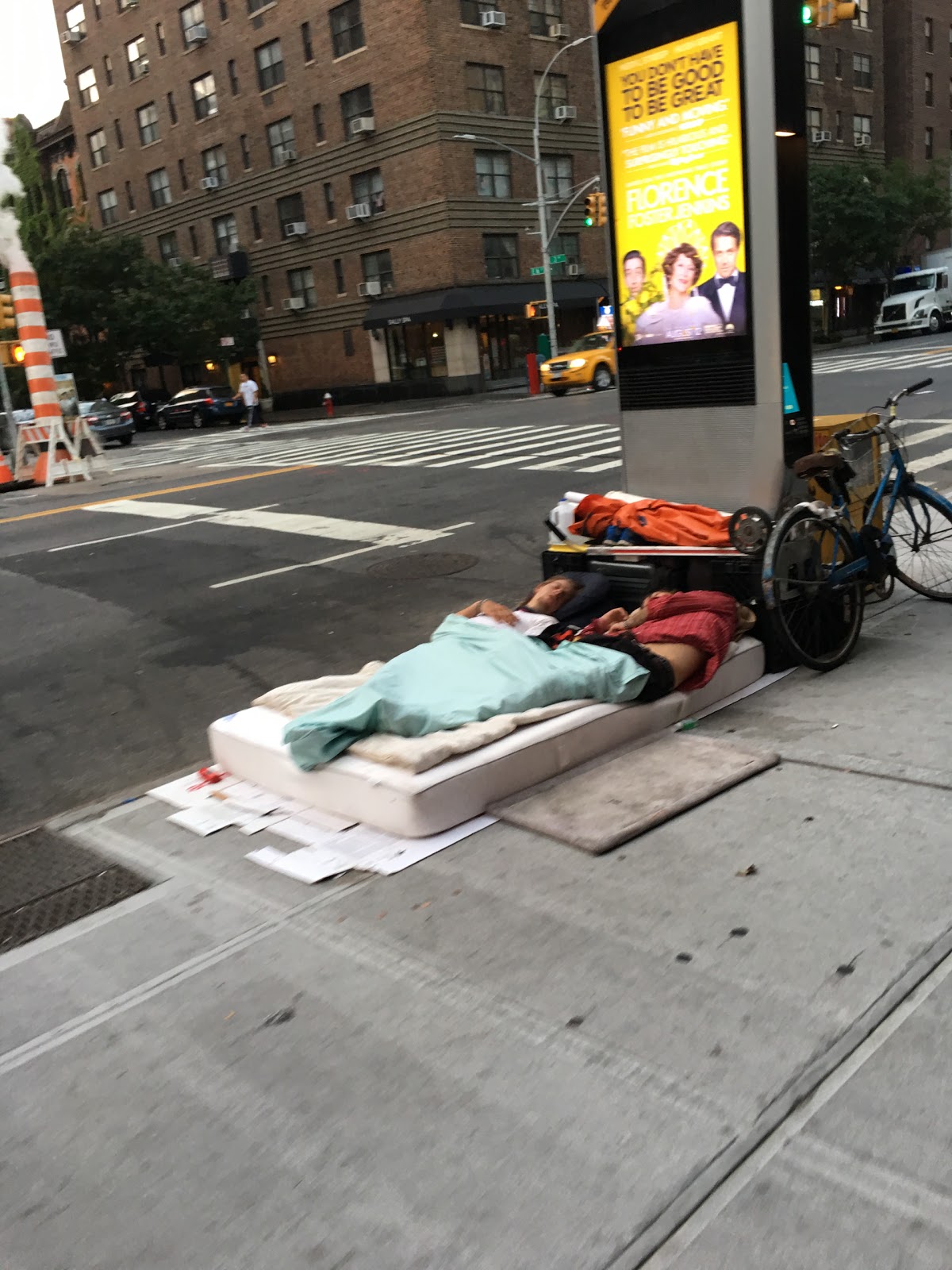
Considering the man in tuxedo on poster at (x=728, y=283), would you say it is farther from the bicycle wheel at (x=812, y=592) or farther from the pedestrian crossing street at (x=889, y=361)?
the pedestrian crossing street at (x=889, y=361)

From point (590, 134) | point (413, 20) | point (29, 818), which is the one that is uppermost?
point (413, 20)

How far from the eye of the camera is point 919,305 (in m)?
46.0

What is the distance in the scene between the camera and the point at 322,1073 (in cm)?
272

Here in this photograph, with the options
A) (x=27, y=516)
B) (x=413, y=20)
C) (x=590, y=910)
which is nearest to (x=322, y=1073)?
(x=590, y=910)

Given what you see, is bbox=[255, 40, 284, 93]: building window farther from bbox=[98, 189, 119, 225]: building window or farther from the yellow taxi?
the yellow taxi

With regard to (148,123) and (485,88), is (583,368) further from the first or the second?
(148,123)

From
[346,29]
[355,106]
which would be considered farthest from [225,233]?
[346,29]

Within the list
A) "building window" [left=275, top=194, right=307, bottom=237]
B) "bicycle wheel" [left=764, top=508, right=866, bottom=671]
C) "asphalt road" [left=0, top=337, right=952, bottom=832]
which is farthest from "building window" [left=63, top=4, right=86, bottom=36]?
"bicycle wheel" [left=764, top=508, right=866, bottom=671]

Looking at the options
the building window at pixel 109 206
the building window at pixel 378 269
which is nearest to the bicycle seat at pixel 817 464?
the building window at pixel 378 269

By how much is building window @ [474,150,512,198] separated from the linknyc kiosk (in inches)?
1493

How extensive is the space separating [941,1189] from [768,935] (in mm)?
984

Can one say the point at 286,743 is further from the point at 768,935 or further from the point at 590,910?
the point at 768,935

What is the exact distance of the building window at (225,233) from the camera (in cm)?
5128

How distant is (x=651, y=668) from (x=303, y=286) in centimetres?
4722
